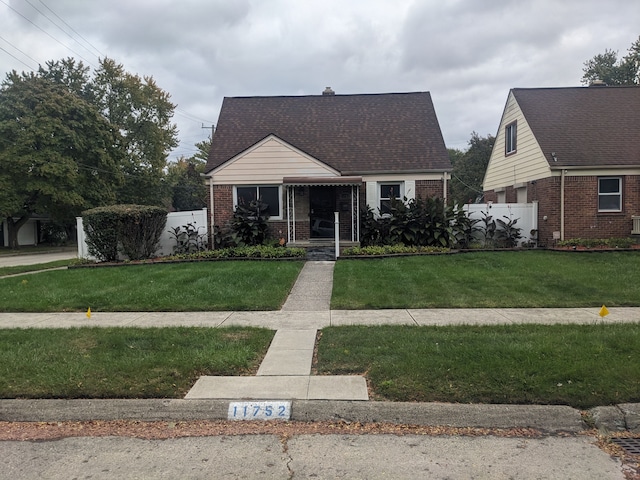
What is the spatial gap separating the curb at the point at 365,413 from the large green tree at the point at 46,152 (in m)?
31.9

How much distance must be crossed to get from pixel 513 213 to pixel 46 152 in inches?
1211

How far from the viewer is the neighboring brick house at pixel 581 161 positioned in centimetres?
1609

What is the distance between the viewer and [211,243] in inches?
673

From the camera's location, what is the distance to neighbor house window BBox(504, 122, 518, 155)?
19.9 metres

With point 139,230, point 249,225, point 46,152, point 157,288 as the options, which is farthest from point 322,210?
point 46,152

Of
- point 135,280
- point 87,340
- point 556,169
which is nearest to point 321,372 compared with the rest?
point 87,340

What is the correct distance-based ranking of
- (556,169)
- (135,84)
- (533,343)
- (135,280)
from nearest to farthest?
(533,343) → (135,280) → (556,169) → (135,84)

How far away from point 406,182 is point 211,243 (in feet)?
25.2

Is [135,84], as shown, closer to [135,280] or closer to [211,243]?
[211,243]

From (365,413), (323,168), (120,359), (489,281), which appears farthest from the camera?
(323,168)

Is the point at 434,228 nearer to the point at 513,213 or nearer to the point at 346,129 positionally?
the point at 513,213

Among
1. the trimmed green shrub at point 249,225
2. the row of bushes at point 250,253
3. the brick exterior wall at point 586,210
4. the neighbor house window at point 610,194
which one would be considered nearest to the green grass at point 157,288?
the row of bushes at point 250,253

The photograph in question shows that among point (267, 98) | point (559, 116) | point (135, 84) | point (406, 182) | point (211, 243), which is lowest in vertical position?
point (211, 243)

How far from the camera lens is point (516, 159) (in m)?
19.6
